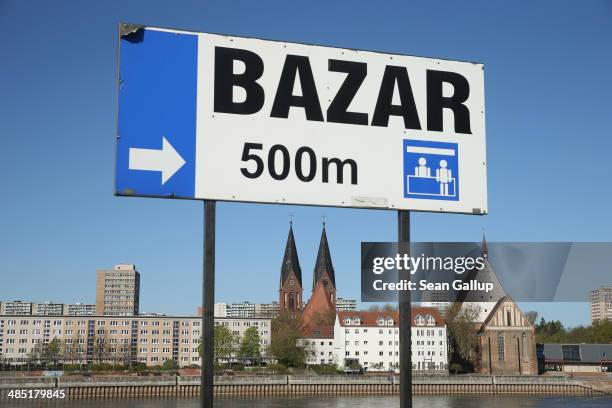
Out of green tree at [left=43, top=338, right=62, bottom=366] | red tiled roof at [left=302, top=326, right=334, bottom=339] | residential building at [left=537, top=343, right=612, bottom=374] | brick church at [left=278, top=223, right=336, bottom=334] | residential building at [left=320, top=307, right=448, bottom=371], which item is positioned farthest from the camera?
brick church at [left=278, top=223, right=336, bottom=334]

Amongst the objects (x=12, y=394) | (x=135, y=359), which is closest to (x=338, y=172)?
(x=12, y=394)

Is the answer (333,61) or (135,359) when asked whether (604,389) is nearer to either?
(135,359)

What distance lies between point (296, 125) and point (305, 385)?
88462 mm

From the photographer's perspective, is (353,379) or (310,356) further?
(310,356)

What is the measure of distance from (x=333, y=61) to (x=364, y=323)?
115 meters

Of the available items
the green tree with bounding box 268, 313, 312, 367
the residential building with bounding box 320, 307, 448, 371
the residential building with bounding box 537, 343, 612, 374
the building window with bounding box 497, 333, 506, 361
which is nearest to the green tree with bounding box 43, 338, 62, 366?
the green tree with bounding box 268, 313, 312, 367

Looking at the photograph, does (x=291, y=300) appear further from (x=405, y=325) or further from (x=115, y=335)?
(x=405, y=325)

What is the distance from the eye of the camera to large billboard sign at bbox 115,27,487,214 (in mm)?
5727

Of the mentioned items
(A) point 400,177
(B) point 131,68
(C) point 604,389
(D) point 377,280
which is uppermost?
(B) point 131,68

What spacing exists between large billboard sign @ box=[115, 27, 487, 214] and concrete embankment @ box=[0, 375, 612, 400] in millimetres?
79753

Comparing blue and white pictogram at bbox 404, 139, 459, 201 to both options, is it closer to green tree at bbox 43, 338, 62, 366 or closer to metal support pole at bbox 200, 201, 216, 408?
metal support pole at bbox 200, 201, 216, 408

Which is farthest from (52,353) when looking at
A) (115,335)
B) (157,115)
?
(157,115)

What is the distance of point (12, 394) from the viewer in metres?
79.6

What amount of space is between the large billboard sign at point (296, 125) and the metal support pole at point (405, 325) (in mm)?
179
